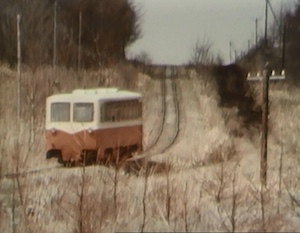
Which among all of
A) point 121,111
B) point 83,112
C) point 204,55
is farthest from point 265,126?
point 83,112

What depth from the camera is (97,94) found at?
249cm

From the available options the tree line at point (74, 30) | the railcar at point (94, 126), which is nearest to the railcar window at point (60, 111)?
the railcar at point (94, 126)

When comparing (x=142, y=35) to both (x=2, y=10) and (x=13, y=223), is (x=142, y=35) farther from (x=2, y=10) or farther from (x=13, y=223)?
(x=13, y=223)

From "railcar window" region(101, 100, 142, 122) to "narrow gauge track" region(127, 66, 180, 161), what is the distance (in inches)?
2.8

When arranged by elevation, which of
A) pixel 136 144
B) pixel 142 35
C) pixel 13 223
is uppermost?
pixel 142 35

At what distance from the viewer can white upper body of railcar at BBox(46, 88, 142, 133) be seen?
8.18 feet

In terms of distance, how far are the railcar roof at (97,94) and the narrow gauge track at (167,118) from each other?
8 centimetres

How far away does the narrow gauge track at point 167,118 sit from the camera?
2.46 m

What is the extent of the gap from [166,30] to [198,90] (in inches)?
7.1

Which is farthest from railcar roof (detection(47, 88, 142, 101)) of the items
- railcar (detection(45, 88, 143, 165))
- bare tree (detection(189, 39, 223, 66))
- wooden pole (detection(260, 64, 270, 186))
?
wooden pole (detection(260, 64, 270, 186))

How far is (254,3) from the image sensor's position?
2.46 m

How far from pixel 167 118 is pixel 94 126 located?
199 millimetres

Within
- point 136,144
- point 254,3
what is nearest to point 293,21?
point 254,3

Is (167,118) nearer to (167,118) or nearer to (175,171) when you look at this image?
(167,118)
